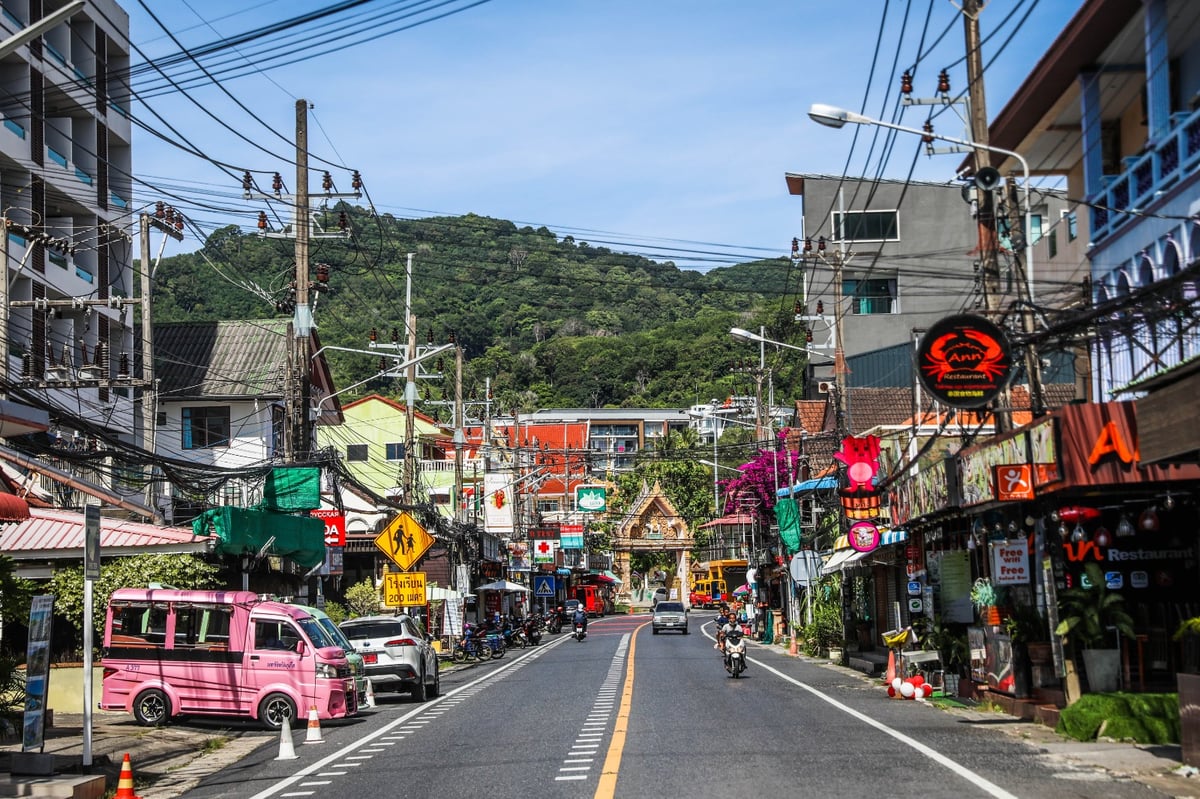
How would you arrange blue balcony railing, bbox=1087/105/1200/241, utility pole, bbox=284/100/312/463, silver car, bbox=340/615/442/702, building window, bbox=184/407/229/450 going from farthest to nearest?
building window, bbox=184/407/229/450 → utility pole, bbox=284/100/312/463 → silver car, bbox=340/615/442/702 → blue balcony railing, bbox=1087/105/1200/241

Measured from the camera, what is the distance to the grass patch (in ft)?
57.6

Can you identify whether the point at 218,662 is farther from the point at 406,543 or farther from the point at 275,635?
the point at 406,543

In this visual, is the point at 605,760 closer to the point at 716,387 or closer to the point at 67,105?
the point at 67,105

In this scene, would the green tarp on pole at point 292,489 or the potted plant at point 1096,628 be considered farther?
the green tarp on pole at point 292,489

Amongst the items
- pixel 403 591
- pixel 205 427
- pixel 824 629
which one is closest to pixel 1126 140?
pixel 403 591

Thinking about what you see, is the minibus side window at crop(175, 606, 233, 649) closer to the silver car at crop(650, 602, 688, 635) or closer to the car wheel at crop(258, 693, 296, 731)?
the car wheel at crop(258, 693, 296, 731)

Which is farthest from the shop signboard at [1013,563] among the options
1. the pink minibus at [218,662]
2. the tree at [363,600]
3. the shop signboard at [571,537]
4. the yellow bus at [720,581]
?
the yellow bus at [720,581]

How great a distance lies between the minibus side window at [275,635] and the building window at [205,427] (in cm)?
3048

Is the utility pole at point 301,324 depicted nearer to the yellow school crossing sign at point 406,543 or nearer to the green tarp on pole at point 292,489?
the green tarp on pole at point 292,489

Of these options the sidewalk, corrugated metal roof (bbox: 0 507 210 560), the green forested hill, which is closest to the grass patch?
the sidewalk

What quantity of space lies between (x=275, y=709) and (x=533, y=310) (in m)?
117

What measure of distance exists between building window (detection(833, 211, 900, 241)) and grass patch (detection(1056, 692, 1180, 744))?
45.2 meters

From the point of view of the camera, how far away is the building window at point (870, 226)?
62500 millimetres

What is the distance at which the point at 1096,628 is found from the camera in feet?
65.5
